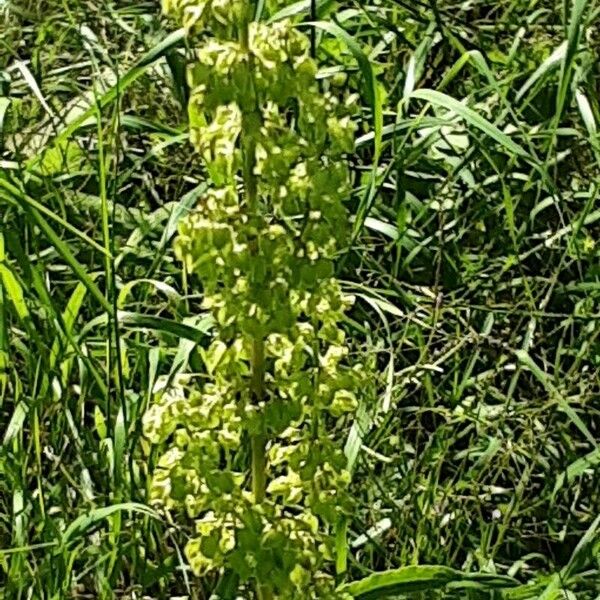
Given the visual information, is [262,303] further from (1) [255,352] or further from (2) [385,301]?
(2) [385,301]

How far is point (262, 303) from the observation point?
1.49 m

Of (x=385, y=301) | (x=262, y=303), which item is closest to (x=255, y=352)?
(x=262, y=303)

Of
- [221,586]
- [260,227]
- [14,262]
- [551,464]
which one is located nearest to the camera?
[260,227]

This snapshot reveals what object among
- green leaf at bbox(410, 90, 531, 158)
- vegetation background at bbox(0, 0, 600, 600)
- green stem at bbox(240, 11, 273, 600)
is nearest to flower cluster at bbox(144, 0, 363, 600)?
Answer: green stem at bbox(240, 11, 273, 600)

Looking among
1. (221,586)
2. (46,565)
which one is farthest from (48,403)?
(221,586)

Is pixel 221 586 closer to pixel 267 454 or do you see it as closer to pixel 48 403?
pixel 267 454

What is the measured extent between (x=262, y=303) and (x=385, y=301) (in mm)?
809

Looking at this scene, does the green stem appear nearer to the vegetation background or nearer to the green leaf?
the vegetation background

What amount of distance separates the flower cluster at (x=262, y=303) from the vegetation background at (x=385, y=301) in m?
0.32

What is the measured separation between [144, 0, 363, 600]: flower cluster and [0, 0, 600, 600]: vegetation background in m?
0.32

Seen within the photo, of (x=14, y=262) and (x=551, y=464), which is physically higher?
(x=14, y=262)

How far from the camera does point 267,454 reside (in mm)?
1636

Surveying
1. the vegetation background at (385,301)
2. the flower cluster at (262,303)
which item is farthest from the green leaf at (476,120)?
the flower cluster at (262,303)

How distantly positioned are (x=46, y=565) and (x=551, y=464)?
848 mm
